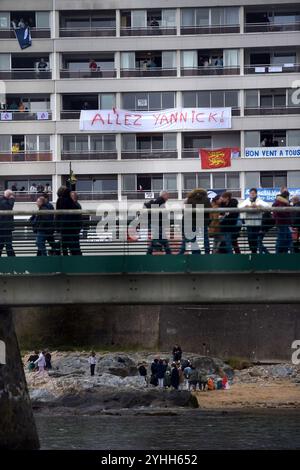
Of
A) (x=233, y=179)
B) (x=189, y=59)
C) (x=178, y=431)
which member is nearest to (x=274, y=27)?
(x=189, y=59)

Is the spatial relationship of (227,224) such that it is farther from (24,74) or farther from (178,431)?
(24,74)

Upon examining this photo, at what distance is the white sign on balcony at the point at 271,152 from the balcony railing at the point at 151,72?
296 inches

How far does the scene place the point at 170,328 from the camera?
67.2 metres

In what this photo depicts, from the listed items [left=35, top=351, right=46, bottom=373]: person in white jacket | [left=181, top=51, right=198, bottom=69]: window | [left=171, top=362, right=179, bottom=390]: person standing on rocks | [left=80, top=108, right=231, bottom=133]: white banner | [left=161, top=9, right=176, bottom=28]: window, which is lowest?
[left=171, top=362, right=179, bottom=390]: person standing on rocks

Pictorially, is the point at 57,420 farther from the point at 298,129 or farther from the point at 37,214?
the point at 298,129

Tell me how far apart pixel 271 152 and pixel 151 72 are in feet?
32.9

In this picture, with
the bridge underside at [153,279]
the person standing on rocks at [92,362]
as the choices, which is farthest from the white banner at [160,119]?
the bridge underside at [153,279]

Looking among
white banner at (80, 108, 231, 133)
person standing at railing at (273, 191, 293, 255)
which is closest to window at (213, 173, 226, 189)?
white banner at (80, 108, 231, 133)

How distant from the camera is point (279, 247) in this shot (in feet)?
99.1

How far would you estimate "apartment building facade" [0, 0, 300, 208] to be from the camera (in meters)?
88.1

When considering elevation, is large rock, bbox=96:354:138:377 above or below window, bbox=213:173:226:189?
below

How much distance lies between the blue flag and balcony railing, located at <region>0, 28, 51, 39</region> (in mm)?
798

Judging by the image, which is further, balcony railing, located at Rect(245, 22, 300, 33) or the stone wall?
balcony railing, located at Rect(245, 22, 300, 33)

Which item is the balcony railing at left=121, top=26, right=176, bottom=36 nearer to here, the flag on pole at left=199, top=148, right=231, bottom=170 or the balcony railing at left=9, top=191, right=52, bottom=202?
the flag on pole at left=199, top=148, right=231, bottom=170
